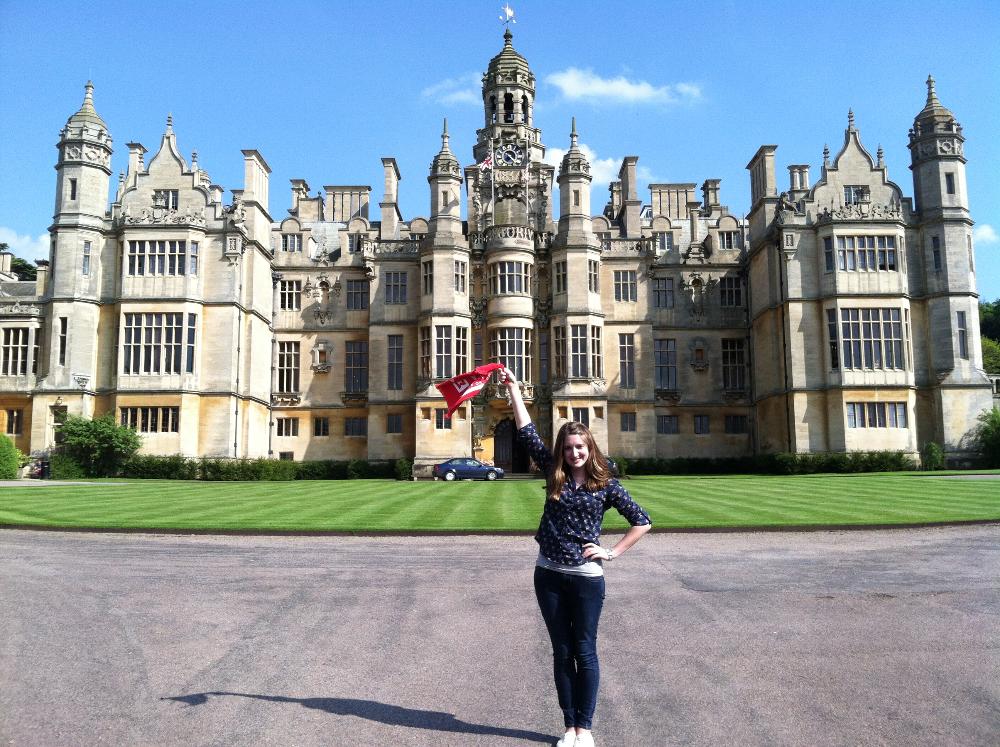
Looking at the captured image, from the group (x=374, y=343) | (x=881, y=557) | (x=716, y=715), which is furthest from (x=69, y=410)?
(x=716, y=715)

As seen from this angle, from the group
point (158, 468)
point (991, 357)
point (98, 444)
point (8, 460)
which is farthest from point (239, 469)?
point (991, 357)

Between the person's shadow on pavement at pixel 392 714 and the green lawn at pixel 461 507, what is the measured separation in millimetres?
9373

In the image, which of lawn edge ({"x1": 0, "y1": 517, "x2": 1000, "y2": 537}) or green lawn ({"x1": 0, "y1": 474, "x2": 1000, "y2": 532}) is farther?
green lawn ({"x1": 0, "y1": 474, "x2": 1000, "y2": 532})

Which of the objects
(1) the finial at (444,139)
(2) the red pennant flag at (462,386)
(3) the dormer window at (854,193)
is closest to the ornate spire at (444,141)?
(1) the finial at (444,139)

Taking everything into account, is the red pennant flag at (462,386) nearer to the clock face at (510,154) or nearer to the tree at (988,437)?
the tree at (988,437)

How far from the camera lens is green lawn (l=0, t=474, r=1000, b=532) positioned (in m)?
16.4

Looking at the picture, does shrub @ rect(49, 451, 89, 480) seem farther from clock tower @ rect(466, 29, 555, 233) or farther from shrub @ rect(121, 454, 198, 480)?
clock tower @ rect(466, 29, 555, 233)

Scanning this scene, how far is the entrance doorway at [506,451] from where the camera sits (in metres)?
45.7

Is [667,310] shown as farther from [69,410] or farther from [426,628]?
[426,628]

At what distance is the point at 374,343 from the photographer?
46.5 meters

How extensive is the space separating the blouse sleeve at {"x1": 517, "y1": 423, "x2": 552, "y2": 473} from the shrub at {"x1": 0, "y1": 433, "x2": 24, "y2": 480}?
3803cm

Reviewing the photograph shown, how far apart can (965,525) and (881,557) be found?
4673 mm

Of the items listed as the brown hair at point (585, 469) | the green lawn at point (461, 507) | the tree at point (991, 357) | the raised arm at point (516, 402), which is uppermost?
the tree at point (991, 357)

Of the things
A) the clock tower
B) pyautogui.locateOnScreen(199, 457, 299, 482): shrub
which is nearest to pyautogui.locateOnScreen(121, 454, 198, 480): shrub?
pyautogui.locateOnScreen(199, 457, 299, 482): shrub
